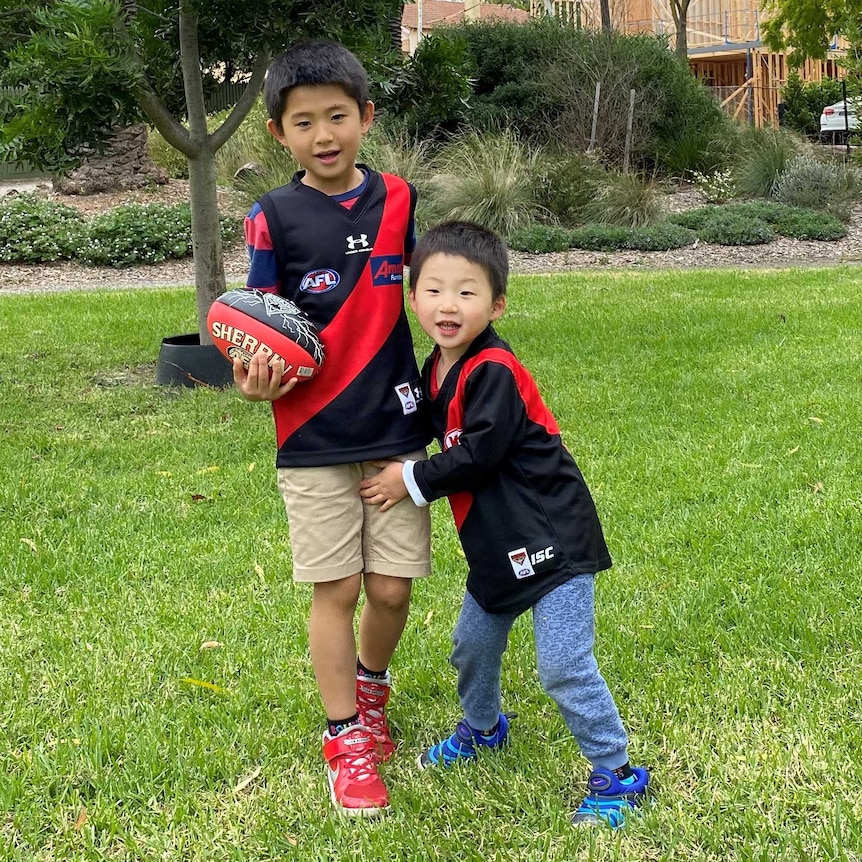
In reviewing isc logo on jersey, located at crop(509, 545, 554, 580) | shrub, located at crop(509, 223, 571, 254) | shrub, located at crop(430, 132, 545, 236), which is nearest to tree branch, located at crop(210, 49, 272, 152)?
isc logo on jersey, located at crop(509, 545, 554, 580)

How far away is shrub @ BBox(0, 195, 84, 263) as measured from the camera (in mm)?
13297

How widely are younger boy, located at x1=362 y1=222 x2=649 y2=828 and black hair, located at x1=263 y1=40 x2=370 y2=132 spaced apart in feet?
1.40

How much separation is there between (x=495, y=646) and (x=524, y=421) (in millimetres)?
576

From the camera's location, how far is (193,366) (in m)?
6.99

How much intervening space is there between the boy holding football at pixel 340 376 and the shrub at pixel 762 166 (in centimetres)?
1521

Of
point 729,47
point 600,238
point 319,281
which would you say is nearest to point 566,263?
point 600,238

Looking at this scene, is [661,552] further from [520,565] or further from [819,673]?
[520,565]

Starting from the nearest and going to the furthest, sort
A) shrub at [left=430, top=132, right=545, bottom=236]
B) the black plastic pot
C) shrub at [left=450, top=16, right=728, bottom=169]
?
1. the black plastic pot
2. shrub at [left=430, top=132, right=545, bottom=236]
3. shrub at [left=450, top=16, right=728, bottom=169]

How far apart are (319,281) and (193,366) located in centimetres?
458

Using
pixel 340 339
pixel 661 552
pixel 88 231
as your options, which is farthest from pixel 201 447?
pixel 88 231

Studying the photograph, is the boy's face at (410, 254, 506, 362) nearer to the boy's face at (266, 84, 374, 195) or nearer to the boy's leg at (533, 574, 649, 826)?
the boy's face at (266, 84, 374, 195)

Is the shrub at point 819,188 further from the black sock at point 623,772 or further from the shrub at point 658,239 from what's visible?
the black sock at point 623,772

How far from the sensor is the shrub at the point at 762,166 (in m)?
16.7

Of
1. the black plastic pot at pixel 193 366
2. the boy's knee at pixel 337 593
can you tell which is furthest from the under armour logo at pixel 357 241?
the black plastic pot at pixel 193 366
